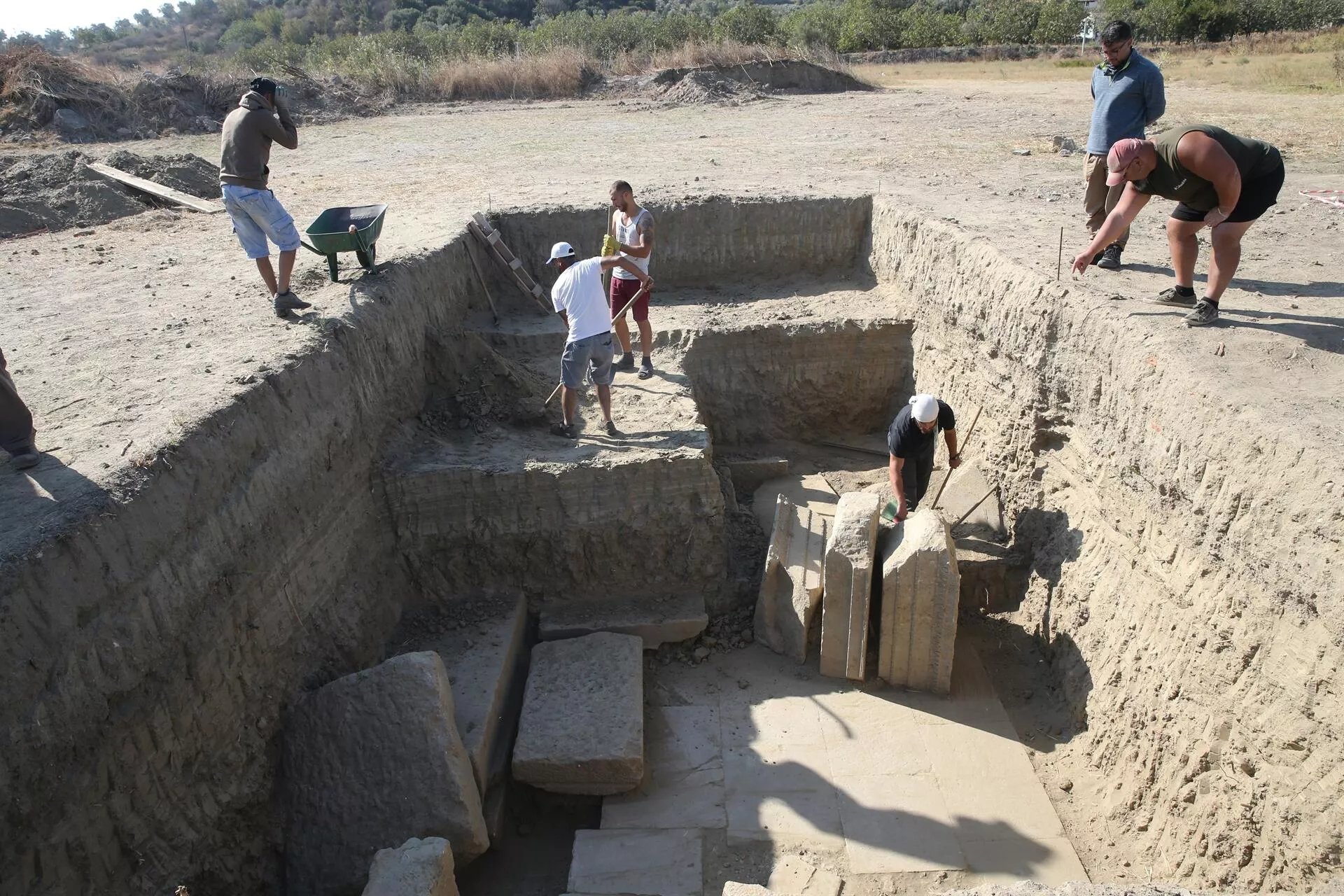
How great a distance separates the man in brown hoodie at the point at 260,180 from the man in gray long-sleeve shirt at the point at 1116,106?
218 inches

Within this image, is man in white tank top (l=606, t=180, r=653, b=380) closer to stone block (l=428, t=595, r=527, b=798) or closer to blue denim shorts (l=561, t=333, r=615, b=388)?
blue denim shorts (l=561, t=333, r=615, b=388)

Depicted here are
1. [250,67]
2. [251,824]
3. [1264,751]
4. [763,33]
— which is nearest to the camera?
[1264,751]

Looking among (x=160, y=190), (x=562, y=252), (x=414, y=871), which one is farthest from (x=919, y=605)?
(x=160, y=190)

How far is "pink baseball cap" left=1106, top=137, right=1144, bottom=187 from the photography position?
15.3ft

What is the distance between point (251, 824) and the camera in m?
4.12

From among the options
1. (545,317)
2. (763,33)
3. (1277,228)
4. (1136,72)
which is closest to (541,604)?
(545,317)

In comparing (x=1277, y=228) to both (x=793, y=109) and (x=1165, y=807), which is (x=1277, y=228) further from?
(x=793, y=109)

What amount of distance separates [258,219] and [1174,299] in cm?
594

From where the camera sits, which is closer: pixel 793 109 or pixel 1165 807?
pixel 1165 807

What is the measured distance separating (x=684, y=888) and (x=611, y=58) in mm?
23693

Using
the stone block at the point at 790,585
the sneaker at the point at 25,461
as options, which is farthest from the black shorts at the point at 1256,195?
the sneaker at the point at 25,461

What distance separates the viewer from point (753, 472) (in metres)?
7.71

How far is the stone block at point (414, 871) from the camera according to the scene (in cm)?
352

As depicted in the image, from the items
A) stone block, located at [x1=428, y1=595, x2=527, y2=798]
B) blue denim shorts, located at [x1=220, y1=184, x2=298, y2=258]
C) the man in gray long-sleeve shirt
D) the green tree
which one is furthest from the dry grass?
blue denim shorts, located at [x1=220, y1=184, x2=298, y2=258]
